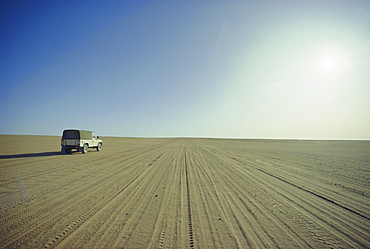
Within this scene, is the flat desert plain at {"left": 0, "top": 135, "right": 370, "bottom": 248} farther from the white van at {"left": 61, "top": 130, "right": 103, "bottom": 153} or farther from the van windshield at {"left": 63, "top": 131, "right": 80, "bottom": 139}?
the van windshield at {"left": 63, "top": 131, "right": 80, "bottom": 139}

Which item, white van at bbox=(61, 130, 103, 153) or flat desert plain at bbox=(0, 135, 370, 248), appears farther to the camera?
white van at bbox=(61, 130, 103, 153)

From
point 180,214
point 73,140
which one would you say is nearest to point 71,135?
point 73,140

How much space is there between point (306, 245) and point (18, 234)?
535 cm

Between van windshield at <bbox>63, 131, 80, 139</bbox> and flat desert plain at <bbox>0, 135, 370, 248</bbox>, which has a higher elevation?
van windshield at <bbox>63, 131, 80, 139</bbox>

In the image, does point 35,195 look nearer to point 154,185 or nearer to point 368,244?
point 154,185

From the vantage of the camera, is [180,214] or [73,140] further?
[73,140]

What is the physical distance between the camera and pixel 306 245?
10.3ft

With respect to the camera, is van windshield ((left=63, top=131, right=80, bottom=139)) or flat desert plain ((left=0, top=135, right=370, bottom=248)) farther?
van windshield ((left=63, top=131, right=80, bottom=139))

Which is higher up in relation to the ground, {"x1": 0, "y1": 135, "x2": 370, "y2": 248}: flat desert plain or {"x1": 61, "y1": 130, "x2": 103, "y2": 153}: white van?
{"x1": 61, "y1": 130, "x2": 103, "y2": 153}: white van

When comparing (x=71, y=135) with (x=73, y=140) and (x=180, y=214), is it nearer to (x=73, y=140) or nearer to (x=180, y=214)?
(x=73, y=140)

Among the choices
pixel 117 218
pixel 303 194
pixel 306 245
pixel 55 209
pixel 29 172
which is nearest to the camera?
pixel 306 245

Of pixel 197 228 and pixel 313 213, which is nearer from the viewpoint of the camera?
pixel 197 228

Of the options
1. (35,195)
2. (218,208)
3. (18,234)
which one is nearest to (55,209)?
(18,234)

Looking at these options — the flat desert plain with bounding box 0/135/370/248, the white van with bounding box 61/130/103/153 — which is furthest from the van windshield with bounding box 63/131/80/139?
the flat desert plain with bounding box 0/135/370/248
